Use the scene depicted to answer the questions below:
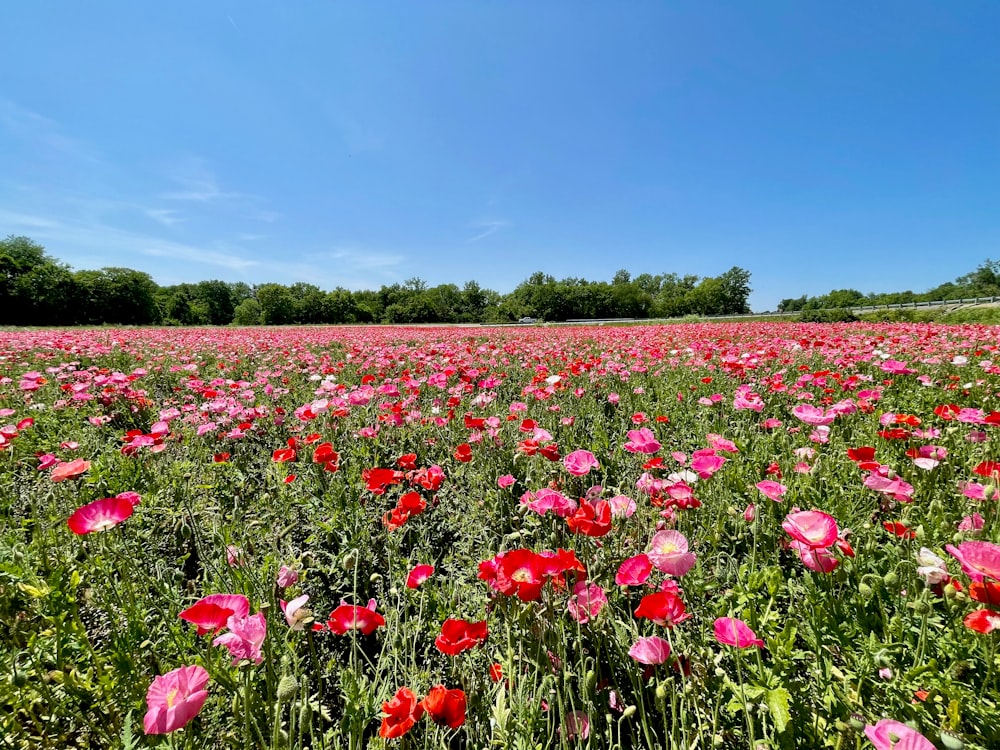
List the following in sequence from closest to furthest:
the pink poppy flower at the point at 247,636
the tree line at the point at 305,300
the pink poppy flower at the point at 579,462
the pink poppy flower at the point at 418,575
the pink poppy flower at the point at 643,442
Result: the pink poppy flower at the point at 247,636, the pink poppy flower at the point at 418,575, the pink poppy flower at the point at 579,462, the pink poppy flower at the point at 643,442, the tree line at the point at 305,300

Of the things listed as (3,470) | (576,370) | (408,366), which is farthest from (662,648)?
(408,366)

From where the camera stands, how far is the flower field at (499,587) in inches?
42.3

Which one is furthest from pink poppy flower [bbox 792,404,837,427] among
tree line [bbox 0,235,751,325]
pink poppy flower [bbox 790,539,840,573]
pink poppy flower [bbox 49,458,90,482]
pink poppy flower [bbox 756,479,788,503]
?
tree line [bbox 0,235,751,325]

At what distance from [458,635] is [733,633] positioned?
0.74m

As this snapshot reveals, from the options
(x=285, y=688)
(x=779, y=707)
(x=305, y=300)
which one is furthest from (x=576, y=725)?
(x=305, y=300)

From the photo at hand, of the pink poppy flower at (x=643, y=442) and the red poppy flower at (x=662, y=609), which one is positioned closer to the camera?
the red poppy flower at (x=662, y=609)

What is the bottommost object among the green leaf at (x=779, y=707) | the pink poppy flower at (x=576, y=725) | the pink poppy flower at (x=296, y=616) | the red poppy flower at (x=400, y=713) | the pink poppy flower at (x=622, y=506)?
the pink poppy flower at (x=576, y=725)

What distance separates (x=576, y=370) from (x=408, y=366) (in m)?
2.74

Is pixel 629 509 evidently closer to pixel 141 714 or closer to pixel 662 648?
pixel 662 648

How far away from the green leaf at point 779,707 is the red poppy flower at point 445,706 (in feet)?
2.51

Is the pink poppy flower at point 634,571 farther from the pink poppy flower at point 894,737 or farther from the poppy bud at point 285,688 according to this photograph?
the poppy bud at point 285,688

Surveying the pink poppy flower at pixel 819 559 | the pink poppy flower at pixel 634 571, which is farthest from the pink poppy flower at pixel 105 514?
the pink poppy flower at pixel 819 559

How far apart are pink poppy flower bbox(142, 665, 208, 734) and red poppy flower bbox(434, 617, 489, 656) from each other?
0.53 meters

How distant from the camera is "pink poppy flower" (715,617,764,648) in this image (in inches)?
42.3
